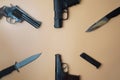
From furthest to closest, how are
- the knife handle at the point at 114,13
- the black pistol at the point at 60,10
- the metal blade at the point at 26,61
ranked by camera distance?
the metal blade at the point at 26,61 → the black pistol at the point at 60,10 → the knife handle at the point at 114,13

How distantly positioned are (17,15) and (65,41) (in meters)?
0.45

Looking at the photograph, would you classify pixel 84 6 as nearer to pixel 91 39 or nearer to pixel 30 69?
pixel 91 39

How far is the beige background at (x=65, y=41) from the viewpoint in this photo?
138 centimetres

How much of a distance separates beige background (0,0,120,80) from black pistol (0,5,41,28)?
40 mm

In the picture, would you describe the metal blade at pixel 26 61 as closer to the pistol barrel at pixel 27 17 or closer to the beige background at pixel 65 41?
the beige background at pixel 65 41

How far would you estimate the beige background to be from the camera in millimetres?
1378

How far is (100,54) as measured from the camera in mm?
1403

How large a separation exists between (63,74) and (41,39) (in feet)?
1.11

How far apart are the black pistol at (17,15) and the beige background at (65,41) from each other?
4 cm

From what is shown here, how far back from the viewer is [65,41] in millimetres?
1493

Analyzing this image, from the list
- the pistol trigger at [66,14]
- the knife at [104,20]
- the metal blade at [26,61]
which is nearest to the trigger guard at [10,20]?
the metal blade at [26,61]

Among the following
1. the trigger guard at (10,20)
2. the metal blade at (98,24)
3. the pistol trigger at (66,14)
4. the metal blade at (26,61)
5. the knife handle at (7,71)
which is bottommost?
the knife handle at (7,71)

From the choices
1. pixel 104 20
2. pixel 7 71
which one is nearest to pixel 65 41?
pixel 104 20

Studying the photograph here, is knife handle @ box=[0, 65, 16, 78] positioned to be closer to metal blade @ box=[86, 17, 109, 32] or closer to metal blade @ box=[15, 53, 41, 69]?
metal blade @ box=[15, 53, 41, 69]
